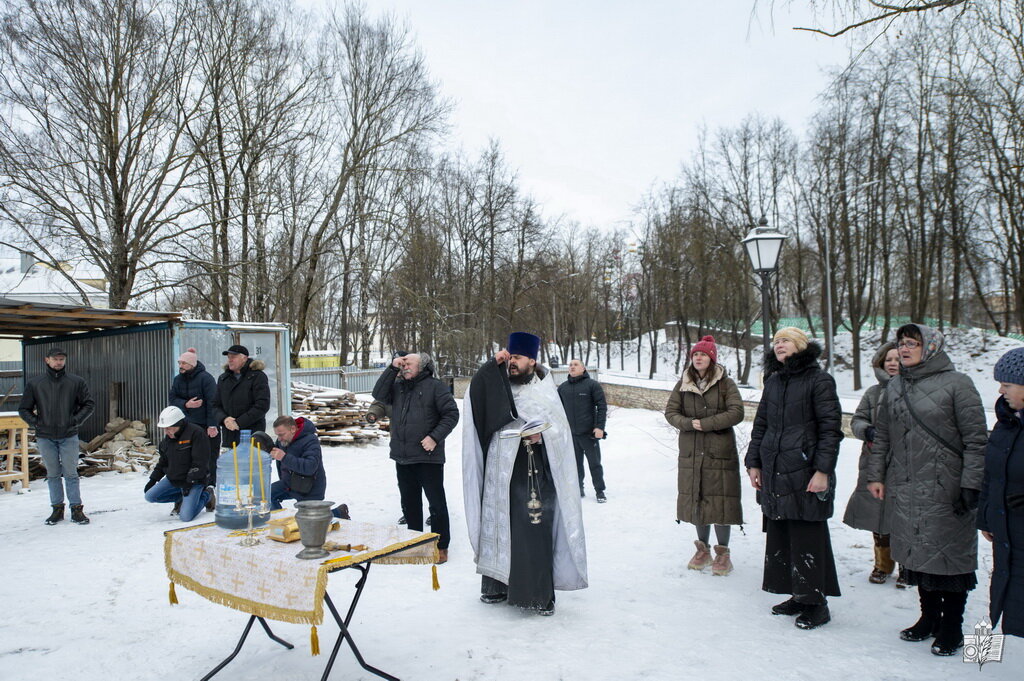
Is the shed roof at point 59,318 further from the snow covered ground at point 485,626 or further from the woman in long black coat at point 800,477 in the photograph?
the woman in long black coat at point 800,477

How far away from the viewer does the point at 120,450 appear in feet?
34.6

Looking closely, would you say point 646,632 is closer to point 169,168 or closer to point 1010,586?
point 1010,586

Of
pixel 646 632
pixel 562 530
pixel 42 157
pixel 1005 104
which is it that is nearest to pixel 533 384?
pixel 562 530

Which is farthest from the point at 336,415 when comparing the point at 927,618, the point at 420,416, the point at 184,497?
the point at 927,618

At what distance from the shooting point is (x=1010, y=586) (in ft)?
10.3

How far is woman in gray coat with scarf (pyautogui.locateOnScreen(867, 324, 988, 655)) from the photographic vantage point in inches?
146

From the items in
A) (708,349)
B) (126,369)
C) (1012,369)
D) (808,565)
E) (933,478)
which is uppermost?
(708,349)

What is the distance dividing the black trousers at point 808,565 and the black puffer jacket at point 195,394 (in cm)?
631

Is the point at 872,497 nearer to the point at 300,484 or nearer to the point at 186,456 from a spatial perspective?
the point at 300,484

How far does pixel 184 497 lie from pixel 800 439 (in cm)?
620

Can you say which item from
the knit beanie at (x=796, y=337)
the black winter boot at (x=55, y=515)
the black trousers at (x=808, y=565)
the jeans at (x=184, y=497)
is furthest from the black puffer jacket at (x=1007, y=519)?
the black winter boot at (x=55, y=515)

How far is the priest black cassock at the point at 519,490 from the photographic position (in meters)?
4.53

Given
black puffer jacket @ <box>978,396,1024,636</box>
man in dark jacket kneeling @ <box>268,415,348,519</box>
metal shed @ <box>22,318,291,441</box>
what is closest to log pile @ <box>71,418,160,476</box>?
metal shed @ <box>22,318,291,441</box>

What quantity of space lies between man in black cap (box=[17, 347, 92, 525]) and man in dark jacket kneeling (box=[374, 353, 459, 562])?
3.58m
